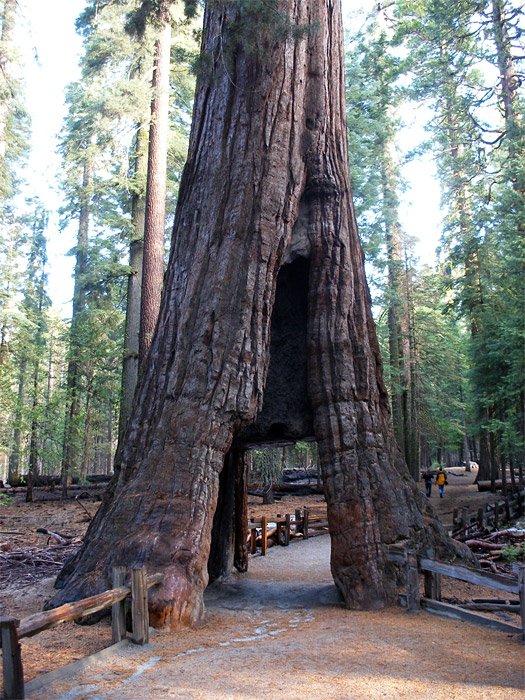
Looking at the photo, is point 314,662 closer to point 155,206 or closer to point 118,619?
point 118,619

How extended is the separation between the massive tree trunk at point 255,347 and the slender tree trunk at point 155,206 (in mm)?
4935

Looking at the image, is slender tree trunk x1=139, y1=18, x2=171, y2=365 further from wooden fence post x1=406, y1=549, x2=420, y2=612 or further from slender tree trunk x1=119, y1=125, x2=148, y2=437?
wooden fence post x1=406, y1=549, x2=420, y2=612

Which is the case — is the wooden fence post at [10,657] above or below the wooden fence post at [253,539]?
above

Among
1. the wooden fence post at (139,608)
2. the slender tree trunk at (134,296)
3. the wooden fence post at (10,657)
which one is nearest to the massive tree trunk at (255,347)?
the wooden fence post at (139,608)

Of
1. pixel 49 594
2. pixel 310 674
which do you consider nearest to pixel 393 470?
pixel 310 674

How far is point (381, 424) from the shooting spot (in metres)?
9.64

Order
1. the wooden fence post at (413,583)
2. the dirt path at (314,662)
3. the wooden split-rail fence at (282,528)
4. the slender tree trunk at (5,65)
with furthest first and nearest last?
the slender tree trunk at (5,65) → the wooden split-rail fence at (282,528) → the wooden fence post at (413,583) → the dirt path at (314,662)

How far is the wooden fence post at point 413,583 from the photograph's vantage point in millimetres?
7789

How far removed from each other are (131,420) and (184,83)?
1590 cm

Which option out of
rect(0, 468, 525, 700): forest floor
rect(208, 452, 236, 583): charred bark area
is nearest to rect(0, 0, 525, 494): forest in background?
rect(208, 452, 236, 583): charred bark area

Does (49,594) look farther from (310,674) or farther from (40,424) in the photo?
(40,424)

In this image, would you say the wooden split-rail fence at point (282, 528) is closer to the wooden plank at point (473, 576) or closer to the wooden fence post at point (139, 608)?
the wooden plank at point (473, 576)

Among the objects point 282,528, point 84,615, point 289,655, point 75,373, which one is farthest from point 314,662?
point 75,373

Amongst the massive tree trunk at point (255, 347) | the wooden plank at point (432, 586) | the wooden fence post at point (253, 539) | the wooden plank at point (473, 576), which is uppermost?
the massive tree trunk at point (255, 347)
